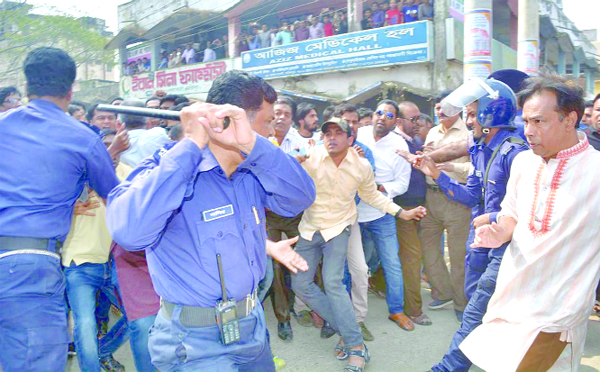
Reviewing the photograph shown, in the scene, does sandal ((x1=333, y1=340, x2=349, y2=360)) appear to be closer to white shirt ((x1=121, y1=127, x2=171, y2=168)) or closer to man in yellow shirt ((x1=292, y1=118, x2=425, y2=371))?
man in yellow shirt ((x1=292, y1=118, x2=425, y2=371))

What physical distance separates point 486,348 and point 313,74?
13.6m

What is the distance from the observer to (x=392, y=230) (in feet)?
15.0

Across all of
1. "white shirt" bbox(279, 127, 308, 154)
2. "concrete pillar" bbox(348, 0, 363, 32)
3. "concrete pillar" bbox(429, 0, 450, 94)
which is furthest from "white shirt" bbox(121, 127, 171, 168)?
"concrete pillar" bbox(348, 0, 363, 32)

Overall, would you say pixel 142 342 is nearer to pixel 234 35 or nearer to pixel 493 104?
pixel 493 104

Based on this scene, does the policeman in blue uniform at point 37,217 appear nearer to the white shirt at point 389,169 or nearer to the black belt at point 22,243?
the black belt at point 22,243

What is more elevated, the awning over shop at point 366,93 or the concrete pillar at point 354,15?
the concrete pillar at point 354,15

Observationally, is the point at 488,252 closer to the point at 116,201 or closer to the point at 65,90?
the point at 116,201

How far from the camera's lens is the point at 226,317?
1.81 meters

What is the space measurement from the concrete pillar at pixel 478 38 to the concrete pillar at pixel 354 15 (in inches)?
313

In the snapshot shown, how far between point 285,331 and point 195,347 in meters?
2.64

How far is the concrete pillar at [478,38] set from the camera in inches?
257

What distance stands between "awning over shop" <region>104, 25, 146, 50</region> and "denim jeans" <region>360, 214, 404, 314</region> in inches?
813

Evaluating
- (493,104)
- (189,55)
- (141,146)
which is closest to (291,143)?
(141,146)

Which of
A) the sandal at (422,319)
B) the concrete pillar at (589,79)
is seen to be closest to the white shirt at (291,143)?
the sandal at (422,319)
